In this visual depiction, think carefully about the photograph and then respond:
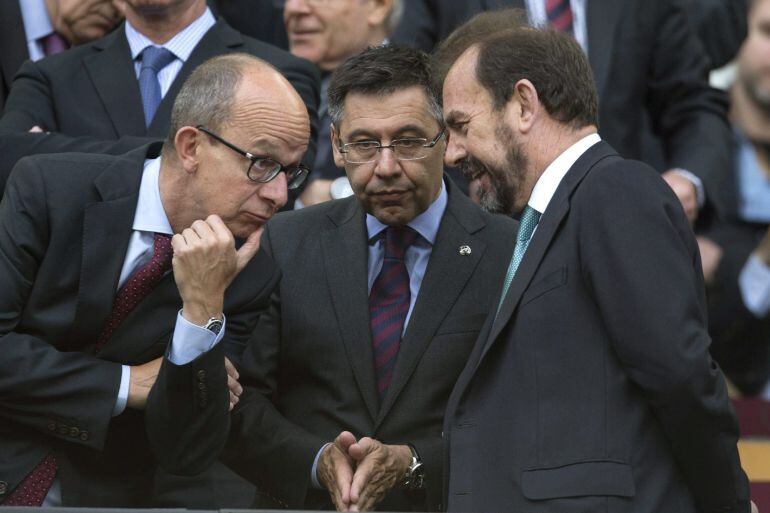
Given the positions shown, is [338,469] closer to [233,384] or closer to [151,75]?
[233,384]

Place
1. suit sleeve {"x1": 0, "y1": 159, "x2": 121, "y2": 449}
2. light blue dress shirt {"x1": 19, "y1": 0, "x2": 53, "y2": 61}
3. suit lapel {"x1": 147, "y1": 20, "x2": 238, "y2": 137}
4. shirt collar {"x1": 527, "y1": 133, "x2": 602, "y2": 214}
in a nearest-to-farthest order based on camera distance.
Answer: shirt collar {"x1": 527, "y1": 133, "x2": 602, "y2": 214} < suit sleeve {"x1": 0, "y1": 159, "x2": 121, "y2": 449} < suit lapel {"x1": 147, "y1": 20, "x2": 238, "y2": 137} < light blue dress shirt {"x1": 19, "y1": 0, "x2": 53, "y2": 61}

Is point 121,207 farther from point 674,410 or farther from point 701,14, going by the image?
point 701,14

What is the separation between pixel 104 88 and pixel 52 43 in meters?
0.69

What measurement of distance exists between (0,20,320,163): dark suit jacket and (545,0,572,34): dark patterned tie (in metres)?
0.89

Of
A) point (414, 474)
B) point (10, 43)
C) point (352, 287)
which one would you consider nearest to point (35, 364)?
point (352, 287)

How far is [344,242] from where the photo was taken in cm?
447

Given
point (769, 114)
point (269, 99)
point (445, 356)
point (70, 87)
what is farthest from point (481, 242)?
point (769, 114)

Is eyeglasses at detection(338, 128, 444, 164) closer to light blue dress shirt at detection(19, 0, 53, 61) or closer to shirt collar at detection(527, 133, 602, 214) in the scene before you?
shirt collar at detection(527, 133, 602, 214)

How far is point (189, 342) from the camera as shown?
3.90 m

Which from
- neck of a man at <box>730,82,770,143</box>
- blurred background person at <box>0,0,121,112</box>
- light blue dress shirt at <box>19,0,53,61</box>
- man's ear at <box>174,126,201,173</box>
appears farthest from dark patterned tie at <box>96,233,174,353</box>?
neck of a man at <box>730,82,770,143</box>

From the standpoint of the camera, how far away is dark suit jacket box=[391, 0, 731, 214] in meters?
5.41

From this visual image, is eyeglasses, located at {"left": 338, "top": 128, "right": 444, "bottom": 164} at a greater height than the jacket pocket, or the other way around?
eyeglasses, located at {"left": 338, "top": 128, "right": 444, "bottom": 164}

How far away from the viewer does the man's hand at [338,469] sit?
4078 mm

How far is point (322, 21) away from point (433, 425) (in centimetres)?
193
